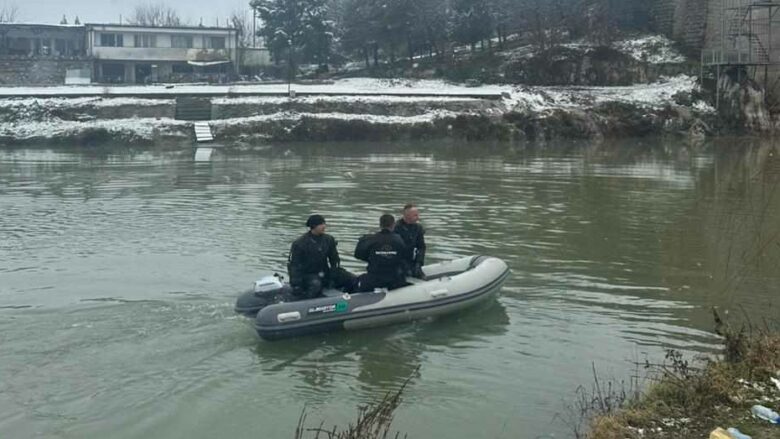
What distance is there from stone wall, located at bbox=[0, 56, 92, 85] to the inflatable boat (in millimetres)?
51752

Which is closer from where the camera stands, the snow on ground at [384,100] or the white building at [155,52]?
the snow on ground at [384,100]

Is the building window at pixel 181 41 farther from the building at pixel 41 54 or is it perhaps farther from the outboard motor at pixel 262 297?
the outboard motor at pixel 262 297

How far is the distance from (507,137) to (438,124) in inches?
132

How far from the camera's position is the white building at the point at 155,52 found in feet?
208

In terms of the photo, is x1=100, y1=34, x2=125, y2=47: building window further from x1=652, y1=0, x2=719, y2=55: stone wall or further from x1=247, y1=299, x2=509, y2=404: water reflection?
x1=247, y1=299, x2=509, y2=404: water reflection

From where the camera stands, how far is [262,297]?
33.5 feet

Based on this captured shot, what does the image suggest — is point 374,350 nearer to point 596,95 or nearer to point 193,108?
point 193,108

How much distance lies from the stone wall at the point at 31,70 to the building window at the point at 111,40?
16.6ft

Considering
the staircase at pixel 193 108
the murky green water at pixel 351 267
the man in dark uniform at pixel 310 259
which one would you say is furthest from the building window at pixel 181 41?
the man in dark uniform at pixel 310 259

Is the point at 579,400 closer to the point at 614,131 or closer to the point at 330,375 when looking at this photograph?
the point at 330,375

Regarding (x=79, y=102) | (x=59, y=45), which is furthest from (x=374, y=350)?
(x=59, y=45)

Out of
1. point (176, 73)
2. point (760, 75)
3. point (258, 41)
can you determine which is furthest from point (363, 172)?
point (258, 41)

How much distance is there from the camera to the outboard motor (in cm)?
1019

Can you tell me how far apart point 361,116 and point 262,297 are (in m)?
32.4
